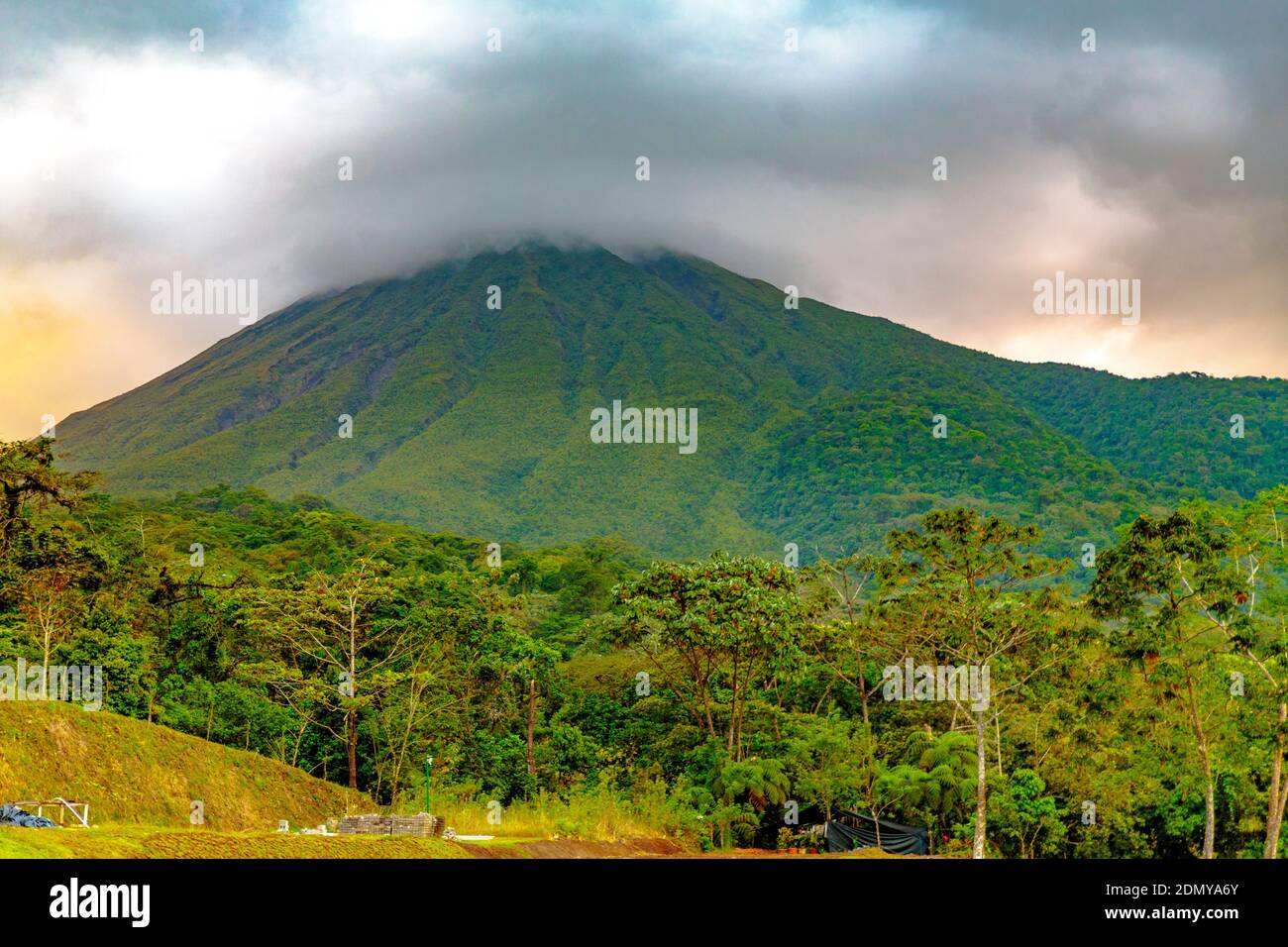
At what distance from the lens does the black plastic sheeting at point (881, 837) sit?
80.8 ft

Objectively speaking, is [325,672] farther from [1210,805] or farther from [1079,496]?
[1079,496]

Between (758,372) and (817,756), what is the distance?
12128cm

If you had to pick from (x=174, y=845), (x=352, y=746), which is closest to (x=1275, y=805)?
(x=352, y=746)

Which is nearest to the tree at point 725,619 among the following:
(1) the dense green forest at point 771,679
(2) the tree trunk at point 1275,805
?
(1) the dense green forest at point 771,679

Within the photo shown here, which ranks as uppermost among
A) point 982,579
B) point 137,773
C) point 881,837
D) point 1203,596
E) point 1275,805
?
point 982,579

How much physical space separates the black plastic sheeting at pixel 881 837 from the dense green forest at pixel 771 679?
2.07 ft

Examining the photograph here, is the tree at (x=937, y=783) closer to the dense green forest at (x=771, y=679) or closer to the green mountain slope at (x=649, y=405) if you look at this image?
the dense green forest at (x=771, y=679)

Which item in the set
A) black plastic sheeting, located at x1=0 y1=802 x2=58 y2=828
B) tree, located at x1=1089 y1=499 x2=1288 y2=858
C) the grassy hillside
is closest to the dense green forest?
tree, located at x1=1089 y1=499 x2=1288 y2=858

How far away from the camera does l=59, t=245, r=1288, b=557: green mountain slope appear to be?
10288cm

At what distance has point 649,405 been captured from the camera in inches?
5207

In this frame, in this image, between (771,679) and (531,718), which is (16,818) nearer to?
(531,718)

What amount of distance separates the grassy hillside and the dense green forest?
3264 mm

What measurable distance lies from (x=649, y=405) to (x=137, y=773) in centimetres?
11322

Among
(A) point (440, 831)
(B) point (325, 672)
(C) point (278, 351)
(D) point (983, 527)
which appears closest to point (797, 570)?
(D) point (983, 527)
